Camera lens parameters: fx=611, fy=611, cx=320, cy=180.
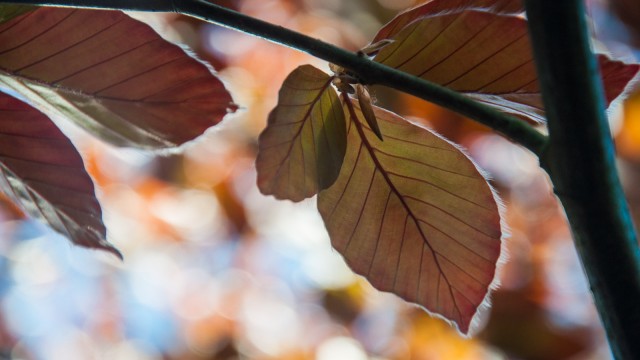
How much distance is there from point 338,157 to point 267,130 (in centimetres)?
5

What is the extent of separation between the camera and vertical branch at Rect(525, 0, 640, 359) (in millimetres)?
242

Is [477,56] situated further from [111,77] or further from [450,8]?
[111,77]

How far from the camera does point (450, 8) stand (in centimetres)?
37

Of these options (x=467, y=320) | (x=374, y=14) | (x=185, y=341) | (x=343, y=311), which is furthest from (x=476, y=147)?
(x=467, y=320)

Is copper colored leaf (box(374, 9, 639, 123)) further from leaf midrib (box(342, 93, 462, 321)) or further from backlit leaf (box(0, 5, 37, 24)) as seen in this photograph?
backlit leaf (box(0, 5, 37, 24))

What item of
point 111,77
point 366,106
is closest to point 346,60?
point 366,106

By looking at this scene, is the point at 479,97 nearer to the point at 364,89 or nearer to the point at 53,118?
the point at 364,89

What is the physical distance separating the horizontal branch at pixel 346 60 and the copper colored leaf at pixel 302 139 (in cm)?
7

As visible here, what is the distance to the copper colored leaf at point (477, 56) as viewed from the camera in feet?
1.22

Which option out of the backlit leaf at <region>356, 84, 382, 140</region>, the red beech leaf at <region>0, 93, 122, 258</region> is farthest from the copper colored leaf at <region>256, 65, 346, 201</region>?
the red beech leaf at <region>0, 93, 122, 258</region>

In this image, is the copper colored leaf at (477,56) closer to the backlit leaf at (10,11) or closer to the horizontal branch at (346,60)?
the horizontal branch at (346,60)

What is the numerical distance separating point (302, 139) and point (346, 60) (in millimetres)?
99

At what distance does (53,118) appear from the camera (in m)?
0.46

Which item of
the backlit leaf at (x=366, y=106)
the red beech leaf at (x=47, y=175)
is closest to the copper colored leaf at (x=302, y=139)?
the backlit leaf at (x=366, y=106)
